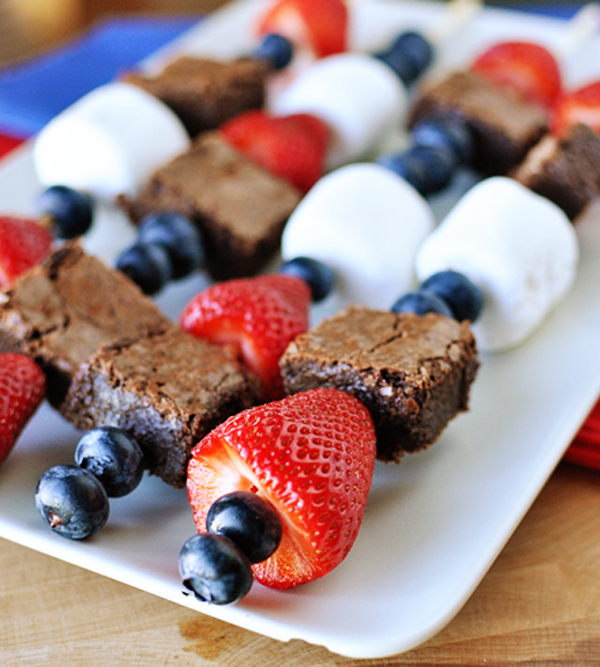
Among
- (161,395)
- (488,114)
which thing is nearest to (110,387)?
(161,395)

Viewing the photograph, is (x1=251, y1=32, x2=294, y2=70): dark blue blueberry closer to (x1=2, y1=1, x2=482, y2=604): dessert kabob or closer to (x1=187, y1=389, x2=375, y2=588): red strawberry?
(x1=2, y1=1, x2=482, y2=604): dessert kabob

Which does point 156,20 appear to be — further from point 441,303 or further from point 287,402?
point 287,402

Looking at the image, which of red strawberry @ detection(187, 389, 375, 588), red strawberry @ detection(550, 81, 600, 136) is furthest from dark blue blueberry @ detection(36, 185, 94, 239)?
red strawberry @ detection(550, 81, 600, 136)

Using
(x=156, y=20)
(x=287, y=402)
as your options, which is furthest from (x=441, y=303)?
(x=156, y=20)

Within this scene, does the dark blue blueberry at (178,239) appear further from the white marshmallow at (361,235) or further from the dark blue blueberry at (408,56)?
the dark blue blueberry at (408,56)

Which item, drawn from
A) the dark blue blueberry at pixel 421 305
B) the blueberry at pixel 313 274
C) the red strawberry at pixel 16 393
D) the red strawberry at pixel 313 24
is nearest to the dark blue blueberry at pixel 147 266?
the blueberry at pixel 313 274
